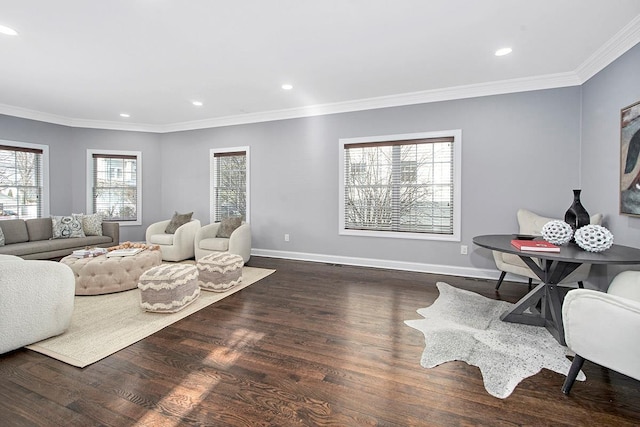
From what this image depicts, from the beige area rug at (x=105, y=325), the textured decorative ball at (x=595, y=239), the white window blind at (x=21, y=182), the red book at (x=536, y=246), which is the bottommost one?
the beige area rug at (x=105, y=325)

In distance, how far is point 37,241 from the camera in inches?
187

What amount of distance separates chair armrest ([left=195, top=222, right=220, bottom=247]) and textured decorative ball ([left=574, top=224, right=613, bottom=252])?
490cm

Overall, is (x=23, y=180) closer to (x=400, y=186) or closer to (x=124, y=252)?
(x=124, y=252)

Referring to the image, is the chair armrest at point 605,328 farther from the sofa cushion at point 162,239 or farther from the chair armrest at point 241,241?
the sofa cushion at point 162,239

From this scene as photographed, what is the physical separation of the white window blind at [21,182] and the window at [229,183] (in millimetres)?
3014

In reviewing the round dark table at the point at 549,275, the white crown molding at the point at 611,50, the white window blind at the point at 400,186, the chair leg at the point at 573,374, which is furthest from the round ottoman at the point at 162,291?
the white crown molding at the point at 611,50

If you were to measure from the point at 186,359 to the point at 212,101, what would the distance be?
4004 millimetres

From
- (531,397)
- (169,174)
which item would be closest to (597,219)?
(531,397)

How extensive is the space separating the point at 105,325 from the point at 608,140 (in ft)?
17.2

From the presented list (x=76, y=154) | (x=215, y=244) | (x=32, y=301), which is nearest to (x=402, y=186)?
(x=215, y=244)

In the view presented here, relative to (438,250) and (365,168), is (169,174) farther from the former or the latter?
(438,250)

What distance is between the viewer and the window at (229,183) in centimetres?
585

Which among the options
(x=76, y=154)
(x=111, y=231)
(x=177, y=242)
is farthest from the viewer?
(x=76, y=154)

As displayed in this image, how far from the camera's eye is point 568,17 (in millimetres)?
2547
